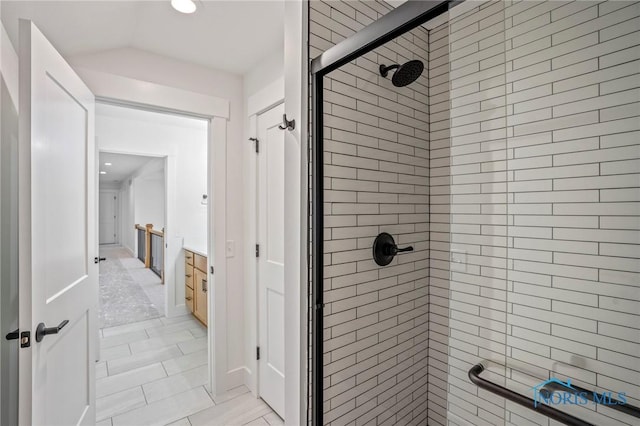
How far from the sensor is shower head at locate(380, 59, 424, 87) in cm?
136

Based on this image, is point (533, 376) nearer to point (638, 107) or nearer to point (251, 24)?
point (638, 107)

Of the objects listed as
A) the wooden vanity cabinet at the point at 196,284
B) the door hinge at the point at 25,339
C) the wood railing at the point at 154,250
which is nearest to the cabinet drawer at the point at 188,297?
the wooden vanity cabinet at the point at 196,284

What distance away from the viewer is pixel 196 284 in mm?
3516

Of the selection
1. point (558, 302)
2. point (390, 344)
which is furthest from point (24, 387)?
point (558, 302)

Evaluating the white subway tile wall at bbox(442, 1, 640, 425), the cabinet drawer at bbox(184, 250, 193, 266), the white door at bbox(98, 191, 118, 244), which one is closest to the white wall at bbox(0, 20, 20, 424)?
the white subway tile wall at bbox(442, 1, 640, 425)

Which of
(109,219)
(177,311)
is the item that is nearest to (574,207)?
(177,311)

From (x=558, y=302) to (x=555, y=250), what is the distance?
21 centimetres

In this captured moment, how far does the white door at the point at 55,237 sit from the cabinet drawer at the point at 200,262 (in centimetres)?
143

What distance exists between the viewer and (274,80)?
203cm

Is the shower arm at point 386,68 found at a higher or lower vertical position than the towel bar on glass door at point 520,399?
higher

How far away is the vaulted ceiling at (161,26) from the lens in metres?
1.37

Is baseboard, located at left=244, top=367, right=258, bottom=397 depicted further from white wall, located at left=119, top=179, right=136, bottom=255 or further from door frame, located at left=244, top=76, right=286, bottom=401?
white wall, located at left=119, top=179, right=136, bottom=255

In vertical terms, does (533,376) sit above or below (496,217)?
below

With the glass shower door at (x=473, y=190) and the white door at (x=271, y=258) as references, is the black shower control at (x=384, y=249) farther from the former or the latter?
the white door at (x=271, y=258)
